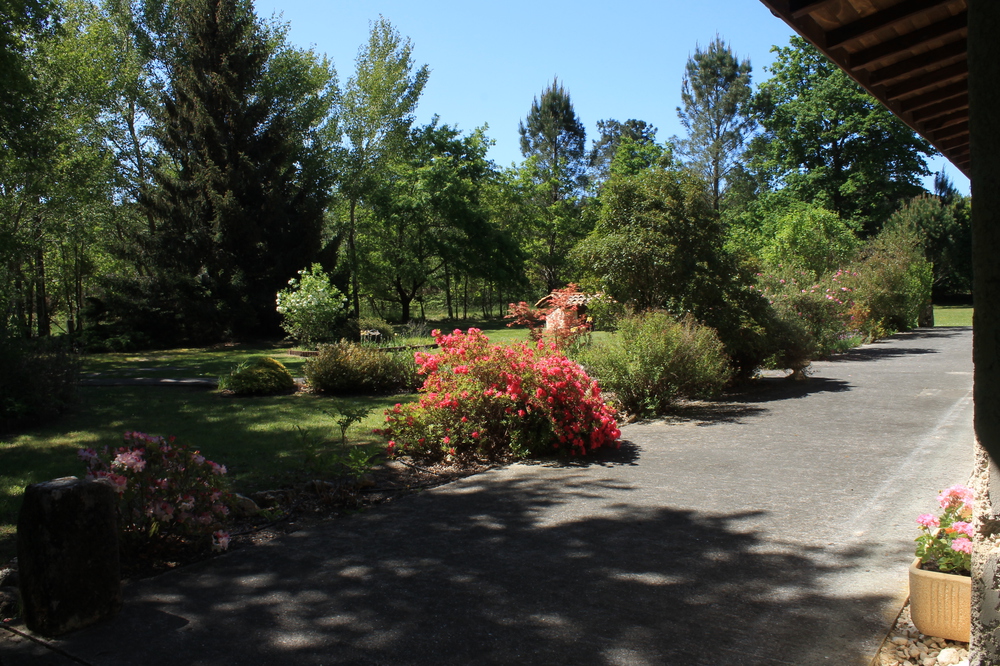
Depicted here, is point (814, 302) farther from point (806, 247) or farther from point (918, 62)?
point (918, 62)

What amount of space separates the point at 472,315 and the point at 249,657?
38860 millimetres

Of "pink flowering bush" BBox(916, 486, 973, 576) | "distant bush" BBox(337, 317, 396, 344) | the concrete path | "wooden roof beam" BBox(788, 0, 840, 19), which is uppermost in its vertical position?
"wooden roof beam" BBox(788, 0, 840, 19)

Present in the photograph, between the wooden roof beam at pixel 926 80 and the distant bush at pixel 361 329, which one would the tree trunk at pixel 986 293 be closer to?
the wooden roof beam at pixel 926 80

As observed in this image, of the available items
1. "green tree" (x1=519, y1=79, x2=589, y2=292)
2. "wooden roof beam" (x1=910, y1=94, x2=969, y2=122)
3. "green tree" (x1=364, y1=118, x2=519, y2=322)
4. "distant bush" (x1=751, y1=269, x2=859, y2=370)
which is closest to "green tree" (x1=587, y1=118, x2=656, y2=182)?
"green tree" (x1=519, y1=79, x2=589, y2=292)

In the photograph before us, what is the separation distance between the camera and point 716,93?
42.4 meters

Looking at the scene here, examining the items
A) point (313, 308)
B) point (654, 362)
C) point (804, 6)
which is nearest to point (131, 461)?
point (804, 6)

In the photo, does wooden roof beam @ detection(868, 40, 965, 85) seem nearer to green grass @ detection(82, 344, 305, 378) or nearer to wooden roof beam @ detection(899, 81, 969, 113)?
wooden roof beam @ detection(899, 81, 969, 113)

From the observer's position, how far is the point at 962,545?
2754 mm

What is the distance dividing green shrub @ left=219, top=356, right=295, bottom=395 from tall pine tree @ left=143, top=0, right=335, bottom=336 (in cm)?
1153

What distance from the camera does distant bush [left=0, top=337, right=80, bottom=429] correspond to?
782 cm

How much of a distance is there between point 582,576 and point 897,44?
359 cm

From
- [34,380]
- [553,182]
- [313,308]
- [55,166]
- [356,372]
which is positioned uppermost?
[553,182]

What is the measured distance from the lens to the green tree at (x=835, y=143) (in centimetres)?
3309

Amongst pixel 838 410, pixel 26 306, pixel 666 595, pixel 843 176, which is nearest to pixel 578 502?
pixel 666 595
